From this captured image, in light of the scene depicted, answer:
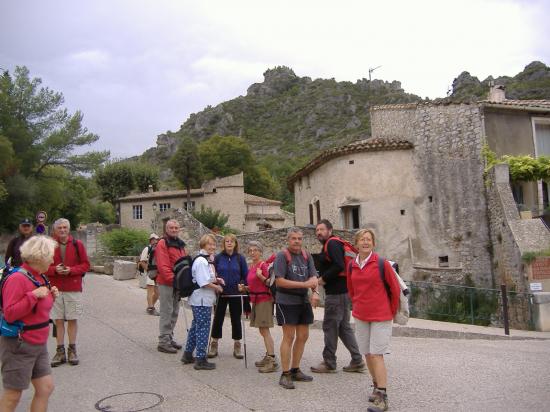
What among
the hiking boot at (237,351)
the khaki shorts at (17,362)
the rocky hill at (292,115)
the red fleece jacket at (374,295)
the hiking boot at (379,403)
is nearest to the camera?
the khaki shorts at (17,362)

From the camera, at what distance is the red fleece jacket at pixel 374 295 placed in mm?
5242

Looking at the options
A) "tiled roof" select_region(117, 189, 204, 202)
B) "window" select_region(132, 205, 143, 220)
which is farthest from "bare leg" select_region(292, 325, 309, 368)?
"window" select_region(132, 205, 143, 220)

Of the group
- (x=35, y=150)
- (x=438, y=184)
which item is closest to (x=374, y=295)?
(x=438, y=184)

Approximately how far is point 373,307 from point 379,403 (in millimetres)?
949

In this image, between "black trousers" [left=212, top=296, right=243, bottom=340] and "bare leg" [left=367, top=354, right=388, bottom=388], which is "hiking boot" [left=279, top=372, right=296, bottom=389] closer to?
"bare leg" [left=367, top=354, right=388, bottom=388]

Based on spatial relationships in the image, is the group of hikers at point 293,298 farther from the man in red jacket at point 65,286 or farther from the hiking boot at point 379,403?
the man in red jacket at point 65,286

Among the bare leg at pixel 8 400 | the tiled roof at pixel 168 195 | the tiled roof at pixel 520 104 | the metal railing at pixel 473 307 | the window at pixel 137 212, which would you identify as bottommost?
the metal railing at pixel 473 307

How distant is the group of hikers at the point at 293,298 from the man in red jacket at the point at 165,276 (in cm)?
1

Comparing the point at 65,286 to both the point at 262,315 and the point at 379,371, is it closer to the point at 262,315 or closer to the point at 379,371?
the point at 262,315

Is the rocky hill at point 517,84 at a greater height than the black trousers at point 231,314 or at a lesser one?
greater

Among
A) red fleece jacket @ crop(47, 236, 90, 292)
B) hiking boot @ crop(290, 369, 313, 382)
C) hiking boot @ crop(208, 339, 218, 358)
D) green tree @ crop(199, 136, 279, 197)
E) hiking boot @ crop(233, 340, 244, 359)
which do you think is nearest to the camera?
hiking boot @ crop(290, 369, 313, 382)

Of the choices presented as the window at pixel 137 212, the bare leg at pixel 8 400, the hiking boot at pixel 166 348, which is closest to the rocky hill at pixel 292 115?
the window at pixel 137 212

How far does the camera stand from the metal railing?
1351cm

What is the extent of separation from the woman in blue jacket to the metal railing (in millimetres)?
8183
